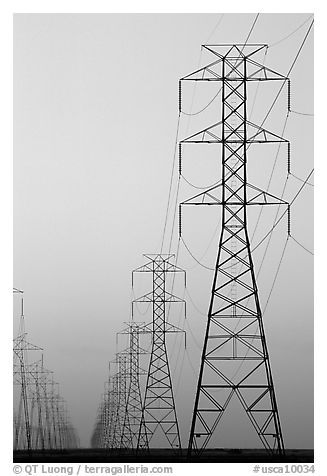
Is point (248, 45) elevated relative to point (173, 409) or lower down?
elevated

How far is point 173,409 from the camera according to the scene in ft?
175

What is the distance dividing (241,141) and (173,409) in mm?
19464
